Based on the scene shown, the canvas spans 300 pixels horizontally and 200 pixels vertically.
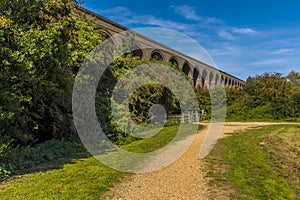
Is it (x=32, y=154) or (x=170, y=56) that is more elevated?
(x=170, y=56)

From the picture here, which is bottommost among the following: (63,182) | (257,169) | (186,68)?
(63,182)

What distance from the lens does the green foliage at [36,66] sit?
6699 mm

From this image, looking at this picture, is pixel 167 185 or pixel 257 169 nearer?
pixel 167 185

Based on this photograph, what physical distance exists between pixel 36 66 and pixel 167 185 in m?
5.00

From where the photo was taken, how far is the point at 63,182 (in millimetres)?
5934

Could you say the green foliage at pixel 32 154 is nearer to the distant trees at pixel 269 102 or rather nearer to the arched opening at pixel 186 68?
the distant trees at pixel 269 102

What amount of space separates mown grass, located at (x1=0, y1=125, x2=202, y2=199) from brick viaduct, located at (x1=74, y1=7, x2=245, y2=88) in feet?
33.0

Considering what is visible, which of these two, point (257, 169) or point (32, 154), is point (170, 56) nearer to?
point (32, 154)

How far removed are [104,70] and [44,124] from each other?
4.34m

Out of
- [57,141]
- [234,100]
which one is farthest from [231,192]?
[234,100]

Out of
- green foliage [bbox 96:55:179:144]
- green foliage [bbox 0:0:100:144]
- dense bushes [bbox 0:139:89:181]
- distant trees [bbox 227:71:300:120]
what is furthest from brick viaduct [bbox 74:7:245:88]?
dense bushes [bbox 0:139:89:181]

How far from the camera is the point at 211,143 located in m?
11.6

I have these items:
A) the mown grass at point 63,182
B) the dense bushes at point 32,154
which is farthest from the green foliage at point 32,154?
the mown grass at point 63,182

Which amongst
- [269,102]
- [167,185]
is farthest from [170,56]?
[167,185]
